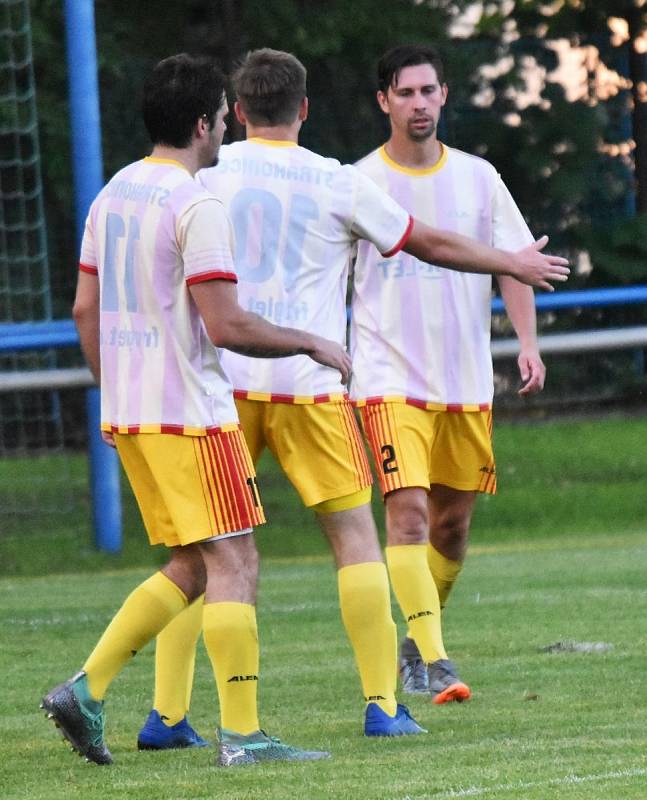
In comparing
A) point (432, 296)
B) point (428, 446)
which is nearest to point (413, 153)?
point (432, 296)

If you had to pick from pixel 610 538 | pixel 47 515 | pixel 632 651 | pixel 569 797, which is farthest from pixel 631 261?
pixel 569 797

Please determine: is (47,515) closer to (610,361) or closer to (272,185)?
(610,361)

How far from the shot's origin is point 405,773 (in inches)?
196

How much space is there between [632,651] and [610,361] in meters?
8.58

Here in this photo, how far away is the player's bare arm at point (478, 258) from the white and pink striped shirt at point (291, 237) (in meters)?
0.16

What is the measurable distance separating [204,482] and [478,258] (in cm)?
104

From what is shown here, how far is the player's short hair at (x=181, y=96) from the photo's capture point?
17.1ft

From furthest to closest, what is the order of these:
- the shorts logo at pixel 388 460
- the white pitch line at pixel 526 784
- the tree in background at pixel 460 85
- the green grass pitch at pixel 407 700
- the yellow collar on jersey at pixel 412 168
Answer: the tree in background at pixel 460 85 → the yellow collar on jersey at pixel 412 168 → the shorts logo at pixel 388 460 → the green grass pitch at pixel 407 700 → the white pitch line at pixel 526 784

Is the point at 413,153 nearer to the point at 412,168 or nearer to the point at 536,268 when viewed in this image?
the point at 412,168

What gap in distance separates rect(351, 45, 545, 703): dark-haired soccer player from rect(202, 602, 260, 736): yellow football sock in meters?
1.68

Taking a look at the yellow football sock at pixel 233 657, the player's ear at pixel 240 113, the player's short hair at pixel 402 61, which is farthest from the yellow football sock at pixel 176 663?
the player's short hair at pixel 402 61

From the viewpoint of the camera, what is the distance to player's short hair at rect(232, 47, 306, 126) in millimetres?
5770

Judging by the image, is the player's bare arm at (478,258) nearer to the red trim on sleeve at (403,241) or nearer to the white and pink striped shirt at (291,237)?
the red trim on sleeve at (403,241)

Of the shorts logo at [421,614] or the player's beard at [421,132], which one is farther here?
the player's beard at [421,132]
